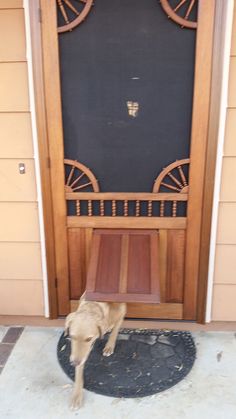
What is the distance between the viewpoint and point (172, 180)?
7.48 ft

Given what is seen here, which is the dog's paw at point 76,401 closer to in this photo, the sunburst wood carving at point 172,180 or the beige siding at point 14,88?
the sunburst wood carving at point 172,180

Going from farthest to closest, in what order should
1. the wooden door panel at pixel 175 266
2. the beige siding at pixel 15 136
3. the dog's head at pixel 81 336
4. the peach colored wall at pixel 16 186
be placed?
the wooden door panel at pixel 175 266 < the beige siding at pixel 15 136 < the peach colored wall at pixel 16 186 < the dog's head at pixel 81 336

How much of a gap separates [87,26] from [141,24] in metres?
0.31

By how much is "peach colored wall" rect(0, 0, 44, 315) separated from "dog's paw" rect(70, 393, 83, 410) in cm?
80

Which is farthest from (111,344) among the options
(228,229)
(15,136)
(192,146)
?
(15,136)

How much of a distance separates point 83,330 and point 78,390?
1.20 ft

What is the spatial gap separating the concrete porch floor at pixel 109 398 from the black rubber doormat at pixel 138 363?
0.04 meters

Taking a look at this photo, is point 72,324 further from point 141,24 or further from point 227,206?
point 141,24

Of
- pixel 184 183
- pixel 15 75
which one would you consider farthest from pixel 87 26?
pixel 184 183

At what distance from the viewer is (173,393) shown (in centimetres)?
197

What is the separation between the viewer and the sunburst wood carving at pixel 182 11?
1.98 m

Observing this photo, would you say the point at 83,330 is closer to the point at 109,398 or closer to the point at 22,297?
the point at 109,398

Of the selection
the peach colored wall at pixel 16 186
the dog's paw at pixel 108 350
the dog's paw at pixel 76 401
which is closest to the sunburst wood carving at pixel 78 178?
the peach colored wall at pixel 16 186

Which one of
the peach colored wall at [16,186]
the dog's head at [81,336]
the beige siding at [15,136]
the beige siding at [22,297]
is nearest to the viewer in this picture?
the dog's head at [81,336]
